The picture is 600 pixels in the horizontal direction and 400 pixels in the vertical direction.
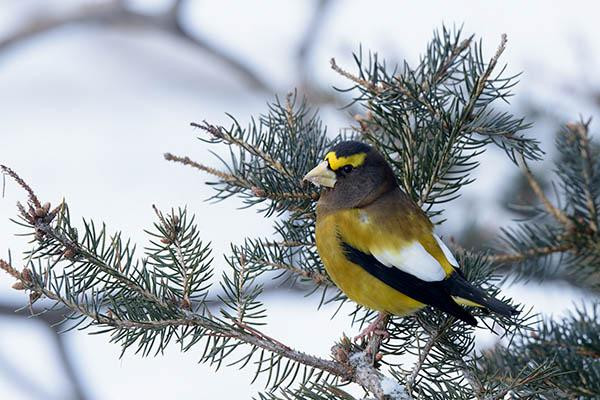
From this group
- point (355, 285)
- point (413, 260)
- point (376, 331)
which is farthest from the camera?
point (413, 260)

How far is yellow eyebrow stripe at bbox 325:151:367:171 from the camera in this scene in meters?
1.47

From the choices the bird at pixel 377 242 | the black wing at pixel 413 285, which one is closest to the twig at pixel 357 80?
the bird at pixel 377 242

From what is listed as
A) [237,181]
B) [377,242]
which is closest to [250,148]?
[237,181]

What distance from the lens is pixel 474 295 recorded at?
4.30 ft

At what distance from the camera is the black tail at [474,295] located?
1.25 m

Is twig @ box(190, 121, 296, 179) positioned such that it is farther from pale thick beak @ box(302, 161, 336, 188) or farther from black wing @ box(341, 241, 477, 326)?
black wing @ box(341, 241, 477, 326)

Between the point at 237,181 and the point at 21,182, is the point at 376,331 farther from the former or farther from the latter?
the point at 21,182

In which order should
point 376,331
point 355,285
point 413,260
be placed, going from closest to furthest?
1. point 376,331
2. point 355,285
3. point 413,260

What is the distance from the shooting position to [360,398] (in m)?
1.01

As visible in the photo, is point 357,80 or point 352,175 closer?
point 357,80

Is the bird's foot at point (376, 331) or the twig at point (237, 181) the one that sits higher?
the twig at point (237, 181)

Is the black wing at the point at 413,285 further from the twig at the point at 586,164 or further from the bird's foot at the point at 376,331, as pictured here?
the twig at the point at 586,164

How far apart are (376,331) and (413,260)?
0.84 feet

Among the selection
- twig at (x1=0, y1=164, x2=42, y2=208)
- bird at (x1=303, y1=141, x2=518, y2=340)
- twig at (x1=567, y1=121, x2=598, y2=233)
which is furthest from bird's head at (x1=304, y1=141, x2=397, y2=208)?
twig at (x1=0, y1=164, x2=42, y2=208)
